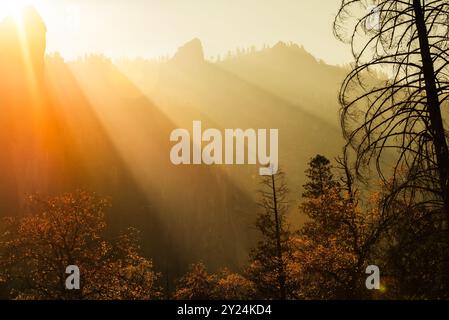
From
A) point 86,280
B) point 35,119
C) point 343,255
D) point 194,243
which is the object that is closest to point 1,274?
point 86,280

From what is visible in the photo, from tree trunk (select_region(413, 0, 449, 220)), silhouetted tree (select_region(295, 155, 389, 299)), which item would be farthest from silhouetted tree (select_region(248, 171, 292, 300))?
tree trunk (select_region(413, 0, 449, 220))

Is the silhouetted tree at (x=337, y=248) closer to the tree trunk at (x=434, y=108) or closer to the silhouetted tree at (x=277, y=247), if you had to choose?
the silhouetted tree at (x=277, y=247)

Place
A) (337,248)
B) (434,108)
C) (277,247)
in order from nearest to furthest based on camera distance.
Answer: (434,108) < (337,248) < (277,247)

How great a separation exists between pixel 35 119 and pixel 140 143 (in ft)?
92.1

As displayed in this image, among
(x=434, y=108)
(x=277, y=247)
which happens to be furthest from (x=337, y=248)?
(x=434, y=108)

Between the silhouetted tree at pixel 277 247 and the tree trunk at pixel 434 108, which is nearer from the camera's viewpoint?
the tree trunk at pixel 434 108

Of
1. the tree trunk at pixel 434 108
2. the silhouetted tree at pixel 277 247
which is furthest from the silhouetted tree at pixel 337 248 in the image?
the tree trunk at pixel 434 108

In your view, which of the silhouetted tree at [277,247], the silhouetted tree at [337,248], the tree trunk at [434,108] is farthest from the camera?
the silhouetted tree at [277,247]

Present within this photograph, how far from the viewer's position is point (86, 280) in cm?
2053

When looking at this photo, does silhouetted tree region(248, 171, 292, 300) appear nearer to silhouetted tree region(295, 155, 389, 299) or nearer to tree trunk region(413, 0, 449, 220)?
silhouetted tree region(295, 155, 389, 299)

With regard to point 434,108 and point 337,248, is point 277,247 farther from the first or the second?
point 434,108

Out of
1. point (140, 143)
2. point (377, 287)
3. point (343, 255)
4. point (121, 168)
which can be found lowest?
point (377, 287)

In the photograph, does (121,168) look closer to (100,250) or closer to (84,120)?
(84,120)
